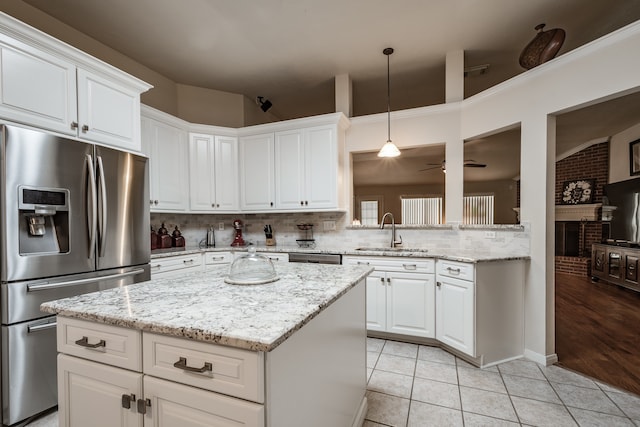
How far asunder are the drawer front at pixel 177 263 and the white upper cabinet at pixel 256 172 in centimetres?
92

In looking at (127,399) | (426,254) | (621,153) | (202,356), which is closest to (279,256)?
(426,254)

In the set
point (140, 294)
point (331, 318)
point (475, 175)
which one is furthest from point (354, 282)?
point (475, 175)

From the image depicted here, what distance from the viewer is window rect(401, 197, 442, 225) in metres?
8.73

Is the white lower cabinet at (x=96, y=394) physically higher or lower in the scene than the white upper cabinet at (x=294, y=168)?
lower

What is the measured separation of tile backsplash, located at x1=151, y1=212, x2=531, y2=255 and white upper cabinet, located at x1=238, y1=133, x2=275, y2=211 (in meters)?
0.37

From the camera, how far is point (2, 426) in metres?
1.66

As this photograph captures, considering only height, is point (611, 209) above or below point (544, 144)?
below

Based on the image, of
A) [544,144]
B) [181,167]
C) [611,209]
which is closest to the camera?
[544,144]

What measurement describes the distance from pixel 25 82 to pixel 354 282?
91.2 inches

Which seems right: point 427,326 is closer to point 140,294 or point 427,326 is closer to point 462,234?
point 462,234

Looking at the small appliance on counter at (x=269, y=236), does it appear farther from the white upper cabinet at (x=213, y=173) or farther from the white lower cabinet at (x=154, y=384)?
the white lower cabinet at (x=154, y=384)

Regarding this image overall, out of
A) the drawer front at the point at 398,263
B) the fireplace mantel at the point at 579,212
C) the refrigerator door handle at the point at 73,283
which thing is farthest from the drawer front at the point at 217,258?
the fireplace mantel at the point at 579,212

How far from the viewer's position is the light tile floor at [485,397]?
1.72 m

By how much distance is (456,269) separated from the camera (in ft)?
8.04
